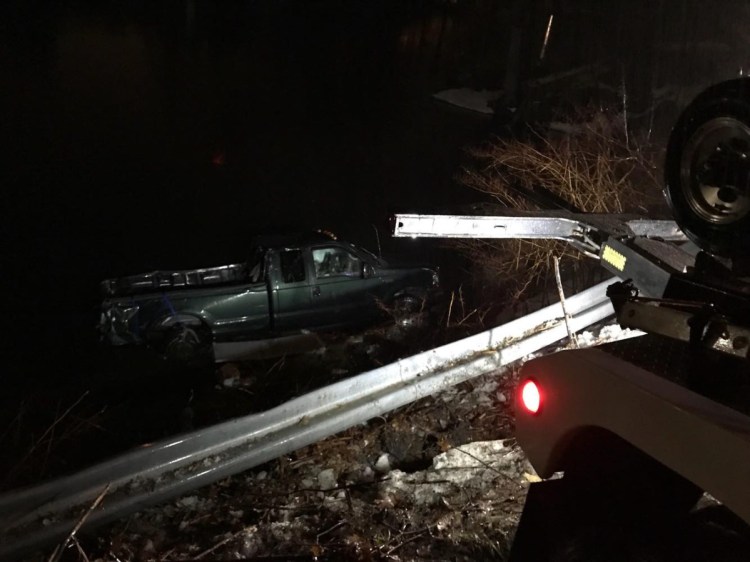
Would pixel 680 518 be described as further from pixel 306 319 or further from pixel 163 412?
pixel 306 319

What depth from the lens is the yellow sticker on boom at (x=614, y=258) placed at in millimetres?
3270

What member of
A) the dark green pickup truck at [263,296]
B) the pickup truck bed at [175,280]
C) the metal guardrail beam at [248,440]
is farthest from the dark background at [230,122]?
the metal guardrail beam at [248,440]

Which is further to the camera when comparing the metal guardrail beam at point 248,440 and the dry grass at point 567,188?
the dry grass at point 567,188

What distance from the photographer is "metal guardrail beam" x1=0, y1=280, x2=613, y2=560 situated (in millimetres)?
3371

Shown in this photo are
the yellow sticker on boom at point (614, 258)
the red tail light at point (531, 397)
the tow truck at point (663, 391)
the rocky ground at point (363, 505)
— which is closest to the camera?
the tow truck at point (663, 391)

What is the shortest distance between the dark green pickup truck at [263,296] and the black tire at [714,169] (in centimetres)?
648

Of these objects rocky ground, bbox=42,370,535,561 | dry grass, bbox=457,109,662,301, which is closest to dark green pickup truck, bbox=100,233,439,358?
dry grass, bbox=457,109,662,301

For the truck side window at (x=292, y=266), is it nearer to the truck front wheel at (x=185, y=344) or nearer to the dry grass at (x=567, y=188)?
the truck front wheel at (x=185, y=344)

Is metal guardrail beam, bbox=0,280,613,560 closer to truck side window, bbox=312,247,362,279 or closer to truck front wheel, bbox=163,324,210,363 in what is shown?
truck side window, bbox=312,247,362,279

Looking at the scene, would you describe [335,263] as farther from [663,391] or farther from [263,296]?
[663,391]

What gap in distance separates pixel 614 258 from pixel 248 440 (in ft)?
8.95

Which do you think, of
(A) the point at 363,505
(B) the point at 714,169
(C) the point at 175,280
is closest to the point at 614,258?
(B) the point at 714,169

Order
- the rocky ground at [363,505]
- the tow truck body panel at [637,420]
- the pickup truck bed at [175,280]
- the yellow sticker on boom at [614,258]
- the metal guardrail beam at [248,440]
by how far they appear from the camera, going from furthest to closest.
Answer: the pickup truck bed at [175,280] → the rocky ground at [363,505] → the metal guardrail beam at [248,440] → the yellow sticker on boom at [614,258] → the tow truck body panel at [637,420]

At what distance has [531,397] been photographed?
2.49 metres
